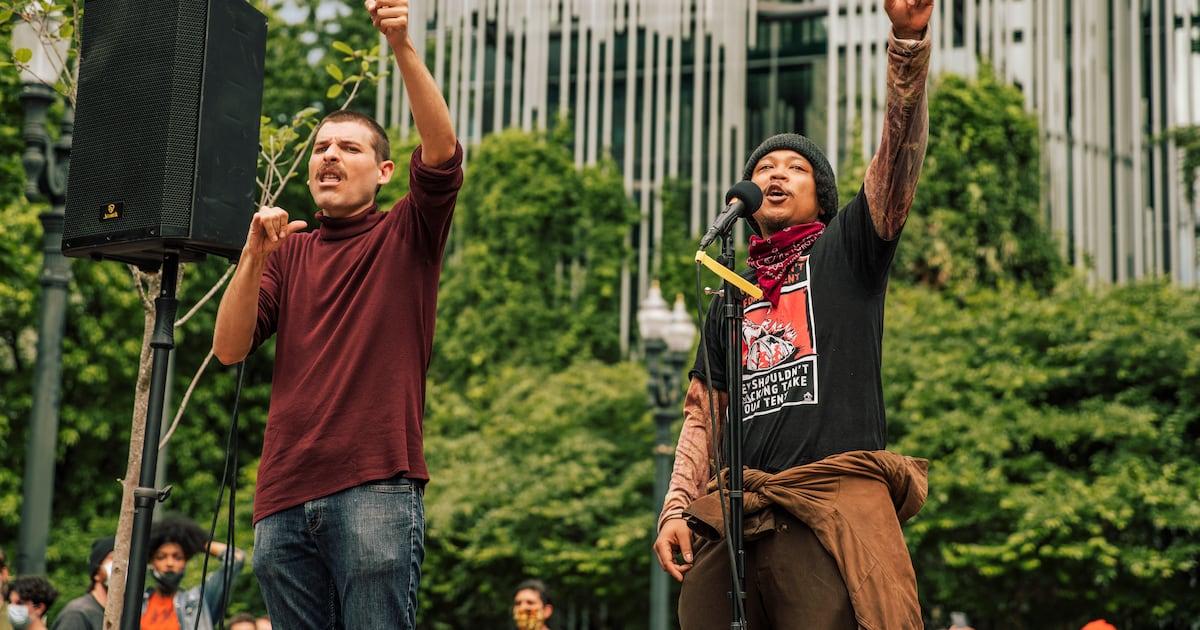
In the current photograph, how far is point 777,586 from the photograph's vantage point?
364 cm

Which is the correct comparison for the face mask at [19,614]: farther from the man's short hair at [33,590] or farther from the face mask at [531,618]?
the face mask at [531,618]

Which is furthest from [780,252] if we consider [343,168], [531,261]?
[531,261]

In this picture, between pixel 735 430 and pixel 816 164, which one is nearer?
pixel 735 430

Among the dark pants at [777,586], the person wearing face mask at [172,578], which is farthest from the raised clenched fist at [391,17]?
the person wearing face mask at [172,578]

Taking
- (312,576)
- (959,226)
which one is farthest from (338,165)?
(959,226)

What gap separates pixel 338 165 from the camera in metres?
3.85

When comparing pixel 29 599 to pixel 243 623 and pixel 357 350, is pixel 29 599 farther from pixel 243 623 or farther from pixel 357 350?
pixel 357 350

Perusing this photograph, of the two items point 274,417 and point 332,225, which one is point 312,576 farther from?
point 332,225

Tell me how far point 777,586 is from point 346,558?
1.13 metres

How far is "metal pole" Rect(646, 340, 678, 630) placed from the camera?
1312 cm

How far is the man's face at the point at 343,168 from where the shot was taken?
152 inches

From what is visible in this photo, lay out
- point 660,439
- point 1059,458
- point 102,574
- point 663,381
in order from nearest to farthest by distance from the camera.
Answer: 1. point 102,574
2. point 660,439
3. point 663,381
4. point 1059,458

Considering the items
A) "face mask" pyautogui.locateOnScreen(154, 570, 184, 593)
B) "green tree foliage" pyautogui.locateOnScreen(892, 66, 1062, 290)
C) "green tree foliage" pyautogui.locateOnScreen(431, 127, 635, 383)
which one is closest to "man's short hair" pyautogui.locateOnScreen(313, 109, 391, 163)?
"face mask" pyautogui.locateOnScreen(154, 570, 184, 593)

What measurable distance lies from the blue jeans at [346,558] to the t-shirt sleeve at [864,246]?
1.34 meters
